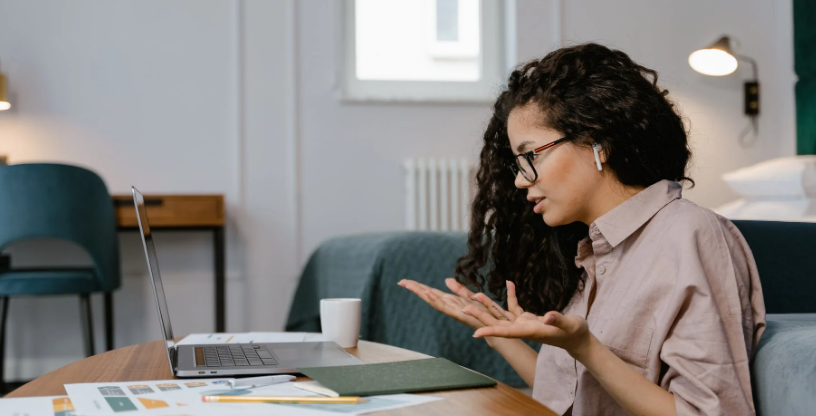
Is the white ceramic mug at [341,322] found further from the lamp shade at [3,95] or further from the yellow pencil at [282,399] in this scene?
the lamp shade at [3,95]

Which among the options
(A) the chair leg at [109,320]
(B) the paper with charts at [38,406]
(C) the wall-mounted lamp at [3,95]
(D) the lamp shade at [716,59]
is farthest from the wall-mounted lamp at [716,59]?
(B) the paper with charts at [38,406]

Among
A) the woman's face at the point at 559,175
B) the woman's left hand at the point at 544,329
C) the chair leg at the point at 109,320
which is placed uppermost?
the woman's face at the point at 559,175

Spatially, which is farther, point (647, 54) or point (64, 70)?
point (647, 54)

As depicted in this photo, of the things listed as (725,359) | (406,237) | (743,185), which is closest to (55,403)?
(725,359)

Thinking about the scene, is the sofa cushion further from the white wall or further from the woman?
the white wall

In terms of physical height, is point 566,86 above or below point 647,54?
below

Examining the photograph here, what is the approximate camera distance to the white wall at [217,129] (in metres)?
3.29

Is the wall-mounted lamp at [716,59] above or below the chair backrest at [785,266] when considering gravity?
above

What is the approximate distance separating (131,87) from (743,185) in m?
2.54

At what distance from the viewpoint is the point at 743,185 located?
2721 millimetres

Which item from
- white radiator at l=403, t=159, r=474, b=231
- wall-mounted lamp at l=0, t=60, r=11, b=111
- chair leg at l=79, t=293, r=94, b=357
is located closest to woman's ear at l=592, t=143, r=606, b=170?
chair leg at l=79, t=293, r=94, b=357

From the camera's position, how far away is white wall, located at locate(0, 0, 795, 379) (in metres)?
3.29

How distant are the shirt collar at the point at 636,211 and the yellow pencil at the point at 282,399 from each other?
0.47m

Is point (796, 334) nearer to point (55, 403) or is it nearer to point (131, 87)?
point (55, 403)
